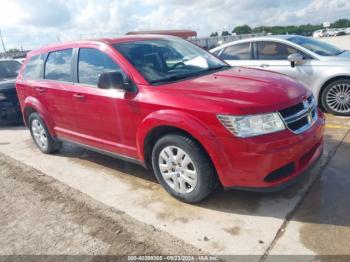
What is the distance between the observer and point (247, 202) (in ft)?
11.5

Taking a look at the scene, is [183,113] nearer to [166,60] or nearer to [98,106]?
[166,60]

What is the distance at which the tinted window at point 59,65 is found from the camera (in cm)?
464

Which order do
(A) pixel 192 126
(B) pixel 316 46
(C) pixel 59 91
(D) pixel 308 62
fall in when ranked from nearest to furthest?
(A) pixel 192 126 < (C) pixel 59 91 < (D) pixel 308 62 < (B) pixel 316 46

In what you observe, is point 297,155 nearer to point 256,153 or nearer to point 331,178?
point 256,153

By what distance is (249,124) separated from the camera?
2.96 m

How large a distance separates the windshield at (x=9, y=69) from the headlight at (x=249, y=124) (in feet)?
24.6

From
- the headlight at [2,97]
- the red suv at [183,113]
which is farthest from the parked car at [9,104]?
the red suv at [183,113]

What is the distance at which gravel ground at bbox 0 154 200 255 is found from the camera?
9.85 feet

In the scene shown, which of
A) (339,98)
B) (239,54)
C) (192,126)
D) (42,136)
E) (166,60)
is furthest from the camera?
(239,54)

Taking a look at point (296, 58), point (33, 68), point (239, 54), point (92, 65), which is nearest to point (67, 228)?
point (92, 65)

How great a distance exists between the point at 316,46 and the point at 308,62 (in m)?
0.60

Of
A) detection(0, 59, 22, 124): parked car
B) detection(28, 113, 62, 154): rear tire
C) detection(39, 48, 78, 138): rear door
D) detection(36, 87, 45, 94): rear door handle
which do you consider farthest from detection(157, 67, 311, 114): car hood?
detection(0, 59, 22, 124): parked car

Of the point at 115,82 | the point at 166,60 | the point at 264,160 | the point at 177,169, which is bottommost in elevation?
the point at 177,169

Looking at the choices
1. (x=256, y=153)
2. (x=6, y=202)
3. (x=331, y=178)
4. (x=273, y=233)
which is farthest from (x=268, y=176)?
(x=6, y=202)
